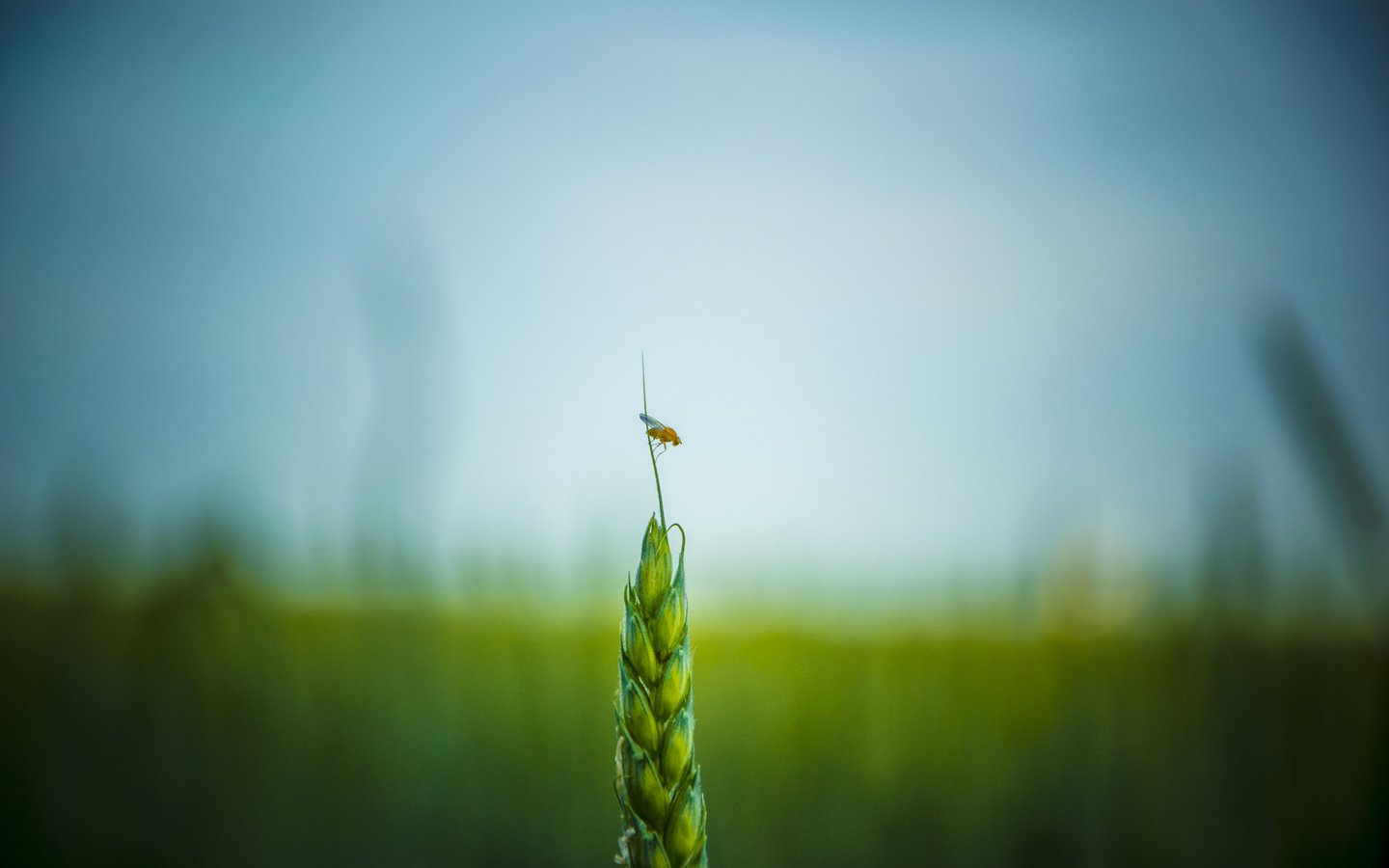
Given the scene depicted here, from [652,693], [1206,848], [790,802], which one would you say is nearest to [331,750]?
[790,802]

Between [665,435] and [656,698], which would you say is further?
[665,435]

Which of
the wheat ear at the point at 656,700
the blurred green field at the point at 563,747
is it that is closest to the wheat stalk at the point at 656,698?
the wheat ear at the point at 656,700

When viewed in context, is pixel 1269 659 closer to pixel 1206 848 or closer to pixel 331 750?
pixel 1206 848

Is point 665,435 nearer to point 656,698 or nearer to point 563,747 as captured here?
point 656,698

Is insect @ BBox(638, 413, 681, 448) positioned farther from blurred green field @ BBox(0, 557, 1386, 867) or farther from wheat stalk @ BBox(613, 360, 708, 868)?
blurred green field @ BBox(0, 557, 1386, 867)

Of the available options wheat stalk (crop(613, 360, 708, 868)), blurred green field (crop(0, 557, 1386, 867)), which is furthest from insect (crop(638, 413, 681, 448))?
blurred green field (crop(0, 557, 1386, 867))

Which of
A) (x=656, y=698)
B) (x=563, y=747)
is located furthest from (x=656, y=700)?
(x=563, y=747)

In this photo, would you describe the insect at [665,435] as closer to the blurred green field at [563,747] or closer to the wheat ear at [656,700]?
the wheat ear at [656,700]
